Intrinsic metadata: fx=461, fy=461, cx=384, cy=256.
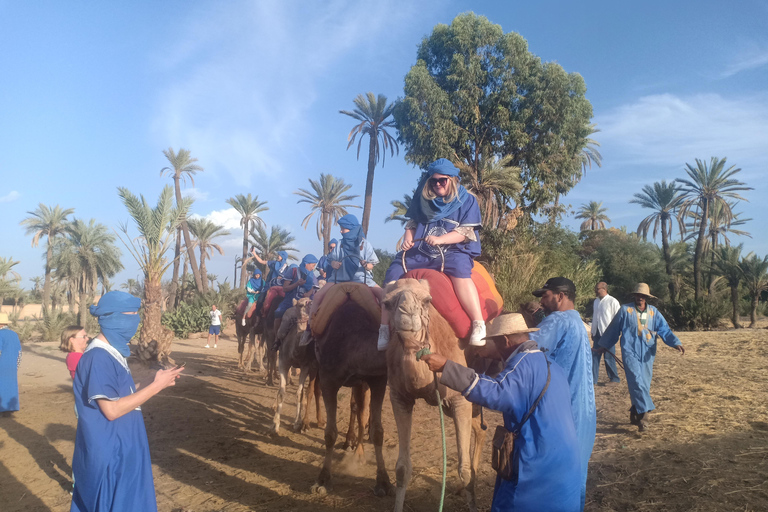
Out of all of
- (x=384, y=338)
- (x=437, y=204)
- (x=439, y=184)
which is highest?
(x=439, y=184)

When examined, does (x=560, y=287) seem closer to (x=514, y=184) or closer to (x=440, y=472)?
(x=440, y=472)

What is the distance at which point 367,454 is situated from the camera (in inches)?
246

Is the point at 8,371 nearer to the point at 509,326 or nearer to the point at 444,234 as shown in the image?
the point at 444,234

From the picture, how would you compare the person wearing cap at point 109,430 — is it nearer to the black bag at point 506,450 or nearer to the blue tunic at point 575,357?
the black bag at point 506,450

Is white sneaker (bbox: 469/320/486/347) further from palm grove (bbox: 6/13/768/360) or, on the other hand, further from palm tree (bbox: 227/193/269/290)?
palm tree (bbox: 227/193/269/290)

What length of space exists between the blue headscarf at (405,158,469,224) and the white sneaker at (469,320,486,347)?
3.66ft

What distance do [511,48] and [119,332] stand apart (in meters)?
23.1

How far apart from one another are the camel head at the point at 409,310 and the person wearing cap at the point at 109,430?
1567 millimetres

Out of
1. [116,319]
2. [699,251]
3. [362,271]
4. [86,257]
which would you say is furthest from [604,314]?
[86,257]

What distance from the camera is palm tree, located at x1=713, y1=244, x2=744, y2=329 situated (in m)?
24.0

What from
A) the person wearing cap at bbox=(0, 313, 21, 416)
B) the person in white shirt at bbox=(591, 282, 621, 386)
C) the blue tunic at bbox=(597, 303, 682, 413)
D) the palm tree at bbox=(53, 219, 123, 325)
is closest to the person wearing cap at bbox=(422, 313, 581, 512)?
the blue tunic at bbox=(597, 303, 682, 413)

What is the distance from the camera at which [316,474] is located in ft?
17.9

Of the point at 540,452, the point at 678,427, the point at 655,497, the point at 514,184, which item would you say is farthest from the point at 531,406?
the point at 514,184

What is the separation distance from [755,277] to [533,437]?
2702 centimetres
